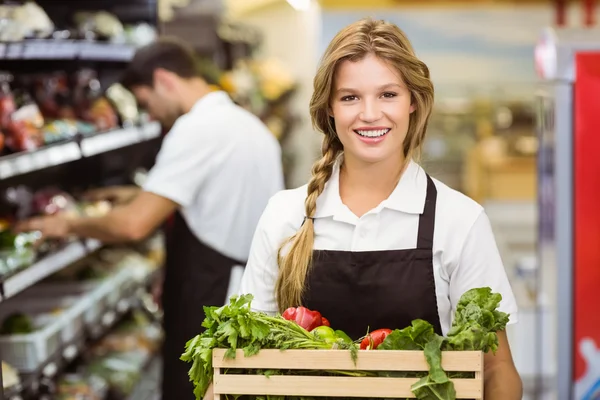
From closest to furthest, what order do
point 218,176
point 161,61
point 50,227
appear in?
point 218,176 → point 50,227 → point 161,61

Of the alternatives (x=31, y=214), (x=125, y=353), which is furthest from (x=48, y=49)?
(x=125, y=353)

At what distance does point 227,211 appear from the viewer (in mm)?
3887

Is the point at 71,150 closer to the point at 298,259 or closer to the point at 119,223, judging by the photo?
the point at 119,223

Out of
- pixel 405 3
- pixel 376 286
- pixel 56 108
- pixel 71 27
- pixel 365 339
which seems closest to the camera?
pixel 365 339

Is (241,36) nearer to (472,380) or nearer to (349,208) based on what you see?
(349,208)

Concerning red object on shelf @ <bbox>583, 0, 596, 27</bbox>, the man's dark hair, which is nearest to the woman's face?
the man's dark hair

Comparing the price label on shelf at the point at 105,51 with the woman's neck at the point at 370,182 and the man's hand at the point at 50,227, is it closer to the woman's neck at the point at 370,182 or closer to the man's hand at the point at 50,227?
the man's hand at the point at 50,227

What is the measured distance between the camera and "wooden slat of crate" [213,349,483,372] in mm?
1854

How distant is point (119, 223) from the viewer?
3.91m

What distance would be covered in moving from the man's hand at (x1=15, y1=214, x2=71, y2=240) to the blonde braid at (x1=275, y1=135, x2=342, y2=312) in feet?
6.31

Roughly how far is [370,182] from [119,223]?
5.93 ft

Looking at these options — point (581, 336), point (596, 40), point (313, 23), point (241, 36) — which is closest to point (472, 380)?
point (581, 336)

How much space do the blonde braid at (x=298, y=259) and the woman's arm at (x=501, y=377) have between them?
1.51 ft

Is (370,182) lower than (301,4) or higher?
lower
